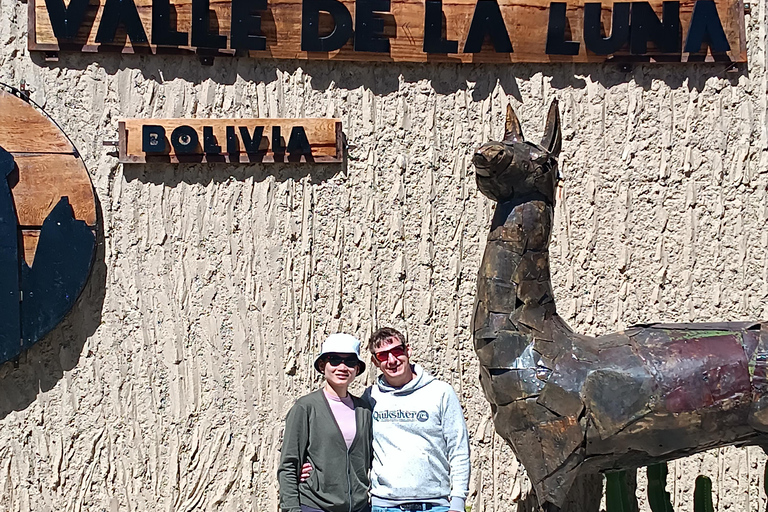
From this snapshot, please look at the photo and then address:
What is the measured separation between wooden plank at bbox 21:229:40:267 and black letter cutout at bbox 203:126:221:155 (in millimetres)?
906

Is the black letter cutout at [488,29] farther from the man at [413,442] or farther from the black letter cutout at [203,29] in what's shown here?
the man at [413,442]

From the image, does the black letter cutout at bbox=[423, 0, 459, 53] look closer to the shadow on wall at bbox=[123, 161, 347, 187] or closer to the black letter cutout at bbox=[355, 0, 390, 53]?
the black letter cutout at bbox=[355, 0, 390, 53]

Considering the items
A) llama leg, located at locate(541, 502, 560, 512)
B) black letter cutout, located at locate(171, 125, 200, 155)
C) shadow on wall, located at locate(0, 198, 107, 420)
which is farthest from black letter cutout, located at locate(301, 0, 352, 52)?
llama leg, located at locate(541, 502, 560, 512)

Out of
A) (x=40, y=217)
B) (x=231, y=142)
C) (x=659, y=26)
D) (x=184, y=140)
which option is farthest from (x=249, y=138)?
(x=659, y=26)

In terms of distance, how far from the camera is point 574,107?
4.49 metres

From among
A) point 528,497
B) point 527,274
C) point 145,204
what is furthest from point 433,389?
point 145,204

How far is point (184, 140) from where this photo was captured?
14.2 ft

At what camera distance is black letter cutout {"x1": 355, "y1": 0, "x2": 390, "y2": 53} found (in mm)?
4395

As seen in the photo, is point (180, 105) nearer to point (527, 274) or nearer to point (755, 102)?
point (527, 274)

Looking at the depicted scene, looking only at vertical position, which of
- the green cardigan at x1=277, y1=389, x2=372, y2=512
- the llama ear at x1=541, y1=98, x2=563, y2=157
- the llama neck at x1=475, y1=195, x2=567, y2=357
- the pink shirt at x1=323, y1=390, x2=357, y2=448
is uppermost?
the llama ear at x1=541, y1=98, x2=563, y2=157

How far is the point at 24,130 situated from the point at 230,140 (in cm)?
100

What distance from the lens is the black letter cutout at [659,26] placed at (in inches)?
176

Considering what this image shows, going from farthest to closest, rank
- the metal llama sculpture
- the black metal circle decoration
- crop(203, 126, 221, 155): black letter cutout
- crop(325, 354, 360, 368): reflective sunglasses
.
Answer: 1. crop(203, 126, 221, 155): black letter cutout
2. the black metal circle decoration
3. crop(325, 354, 360, 368): reflective sunglasses
4. the metal llama sculpture

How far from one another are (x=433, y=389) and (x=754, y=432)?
1217mm
